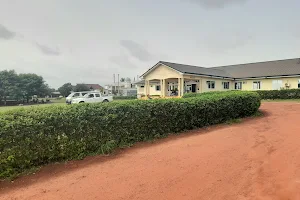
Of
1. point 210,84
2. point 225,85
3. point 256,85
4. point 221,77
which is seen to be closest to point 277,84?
point 256,85

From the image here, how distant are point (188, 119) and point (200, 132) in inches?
27.4

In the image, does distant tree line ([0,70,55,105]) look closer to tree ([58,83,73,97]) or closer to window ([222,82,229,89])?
tree ([58,83,73,97])

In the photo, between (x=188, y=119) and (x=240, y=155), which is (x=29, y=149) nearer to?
(x=240, y=155)

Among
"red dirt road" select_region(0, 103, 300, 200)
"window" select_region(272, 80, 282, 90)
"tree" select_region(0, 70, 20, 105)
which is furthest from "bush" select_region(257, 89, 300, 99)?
"tree" select_region(0, 70, 20, 105)

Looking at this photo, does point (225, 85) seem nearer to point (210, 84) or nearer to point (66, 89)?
point (210, 84)

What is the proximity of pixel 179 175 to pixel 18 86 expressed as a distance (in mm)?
66195

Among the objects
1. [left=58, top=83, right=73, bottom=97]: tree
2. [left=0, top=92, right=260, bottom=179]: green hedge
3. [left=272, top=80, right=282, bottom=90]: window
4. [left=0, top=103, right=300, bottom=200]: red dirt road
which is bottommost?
[left=0, top=103, right=300, bottom=200]: red dirt road

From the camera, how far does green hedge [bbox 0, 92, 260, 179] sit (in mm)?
5035

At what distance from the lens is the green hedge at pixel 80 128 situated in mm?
5035

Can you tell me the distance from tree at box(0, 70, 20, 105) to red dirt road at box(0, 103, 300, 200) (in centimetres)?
6220

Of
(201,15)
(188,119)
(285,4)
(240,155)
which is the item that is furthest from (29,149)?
(285,4)

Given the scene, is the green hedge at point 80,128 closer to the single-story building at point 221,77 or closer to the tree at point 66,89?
the single-story building at point 221,77

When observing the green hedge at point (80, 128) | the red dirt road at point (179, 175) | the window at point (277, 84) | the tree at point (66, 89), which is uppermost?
the tree at point (66, 89)

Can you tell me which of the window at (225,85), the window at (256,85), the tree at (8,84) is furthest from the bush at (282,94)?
the tree at (8,84)
